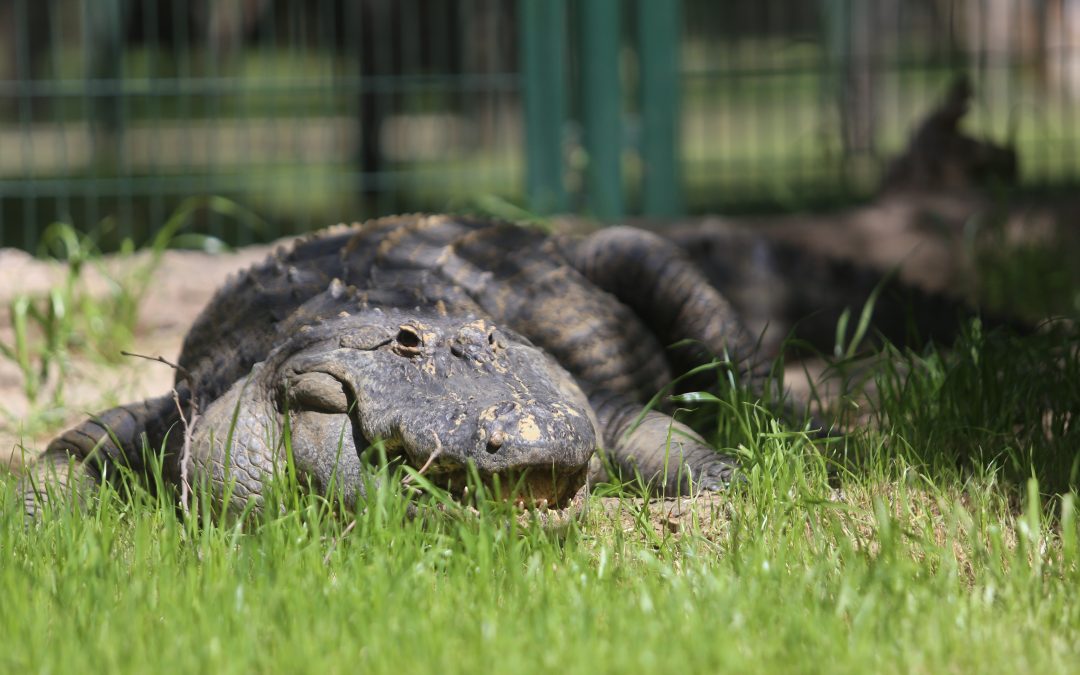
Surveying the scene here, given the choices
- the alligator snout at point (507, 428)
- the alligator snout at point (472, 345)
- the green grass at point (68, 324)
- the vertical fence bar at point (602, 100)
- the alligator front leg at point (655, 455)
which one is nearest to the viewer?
the alligator snout at point (507, 428)

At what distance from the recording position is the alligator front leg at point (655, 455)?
2.90m

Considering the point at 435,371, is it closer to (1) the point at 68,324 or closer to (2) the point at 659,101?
(1) the point at 68,324

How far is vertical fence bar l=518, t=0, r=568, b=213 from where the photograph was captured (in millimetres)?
6430

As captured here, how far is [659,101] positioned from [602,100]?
1.02 ft

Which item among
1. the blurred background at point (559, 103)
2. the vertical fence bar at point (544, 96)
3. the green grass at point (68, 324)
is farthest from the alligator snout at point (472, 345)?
the vertical fence bar at point (544, 96)

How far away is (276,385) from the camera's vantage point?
283cm

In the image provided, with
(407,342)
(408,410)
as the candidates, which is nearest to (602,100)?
(407,342)

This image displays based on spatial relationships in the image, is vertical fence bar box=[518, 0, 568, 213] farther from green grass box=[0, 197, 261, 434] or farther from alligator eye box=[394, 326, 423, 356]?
alligator eye box=[394, 326, 423, 356]

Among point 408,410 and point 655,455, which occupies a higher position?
point 408,410

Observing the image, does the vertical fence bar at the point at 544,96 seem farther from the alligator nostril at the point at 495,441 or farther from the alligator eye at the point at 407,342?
the alligator nostril at the point at 495,441

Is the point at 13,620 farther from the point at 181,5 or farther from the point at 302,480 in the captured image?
the point at 181,5

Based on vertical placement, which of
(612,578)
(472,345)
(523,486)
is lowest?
(612,578)

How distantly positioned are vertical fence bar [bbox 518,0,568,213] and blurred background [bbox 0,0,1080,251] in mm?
10

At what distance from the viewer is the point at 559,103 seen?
6.46 meters
